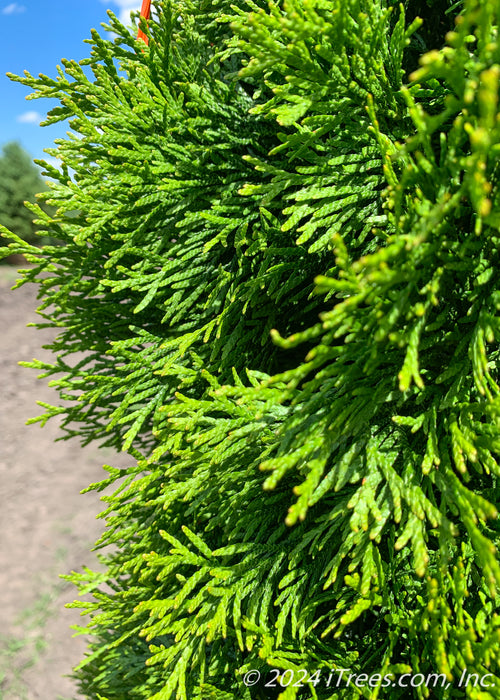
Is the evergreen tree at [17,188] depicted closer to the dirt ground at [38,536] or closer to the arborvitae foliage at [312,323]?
the dirt ground at [38,536]

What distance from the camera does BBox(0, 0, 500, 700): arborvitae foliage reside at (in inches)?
59.2

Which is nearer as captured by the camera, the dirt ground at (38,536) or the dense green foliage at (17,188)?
the dirt ground at (38,536)

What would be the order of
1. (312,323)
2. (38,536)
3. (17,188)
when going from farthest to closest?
(17,188) → (38,536) → (312,323)

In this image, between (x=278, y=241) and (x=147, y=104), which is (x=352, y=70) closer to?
(x=278, y=241)

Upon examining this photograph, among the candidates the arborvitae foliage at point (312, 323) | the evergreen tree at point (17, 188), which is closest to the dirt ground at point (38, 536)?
the arborvitae foliage at point (312, 323)

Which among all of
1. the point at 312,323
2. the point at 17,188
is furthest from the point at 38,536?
the point at 17,188

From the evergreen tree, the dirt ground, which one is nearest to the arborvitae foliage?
the dirt ground

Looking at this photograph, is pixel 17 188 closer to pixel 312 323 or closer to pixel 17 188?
pixel 17 188

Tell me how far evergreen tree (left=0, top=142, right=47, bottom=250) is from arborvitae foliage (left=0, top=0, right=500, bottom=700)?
54.6ft

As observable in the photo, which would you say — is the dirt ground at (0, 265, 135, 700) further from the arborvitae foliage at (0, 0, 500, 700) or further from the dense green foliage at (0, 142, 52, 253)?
the dense green foliage at (0, 142, 52, 253)

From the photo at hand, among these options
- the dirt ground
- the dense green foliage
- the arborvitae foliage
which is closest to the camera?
the arborvitae foliage

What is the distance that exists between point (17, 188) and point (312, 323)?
18798mm

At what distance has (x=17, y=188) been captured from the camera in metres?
18.2

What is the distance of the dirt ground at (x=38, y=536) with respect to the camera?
588 cm
